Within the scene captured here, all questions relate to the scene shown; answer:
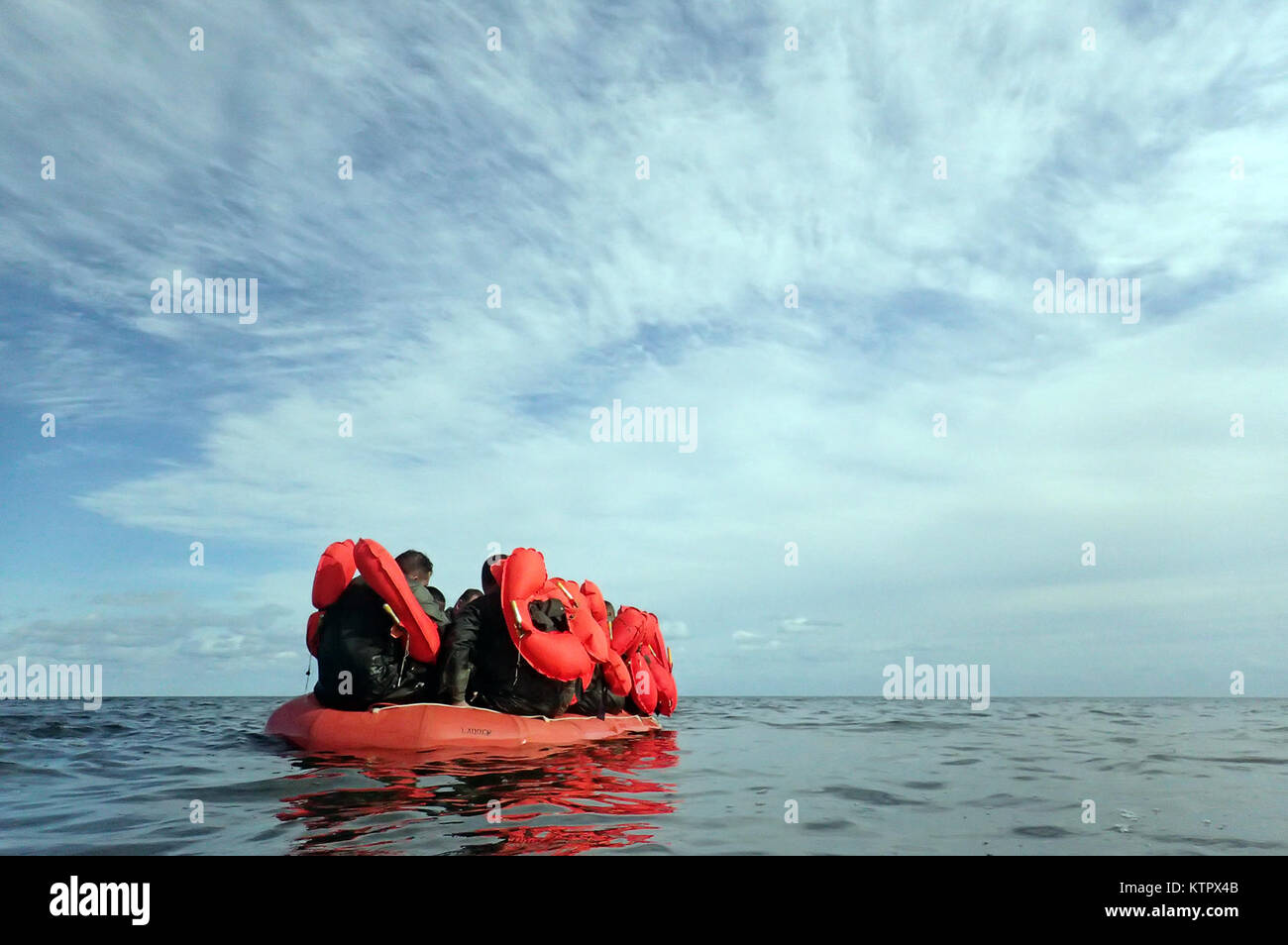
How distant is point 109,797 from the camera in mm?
8391

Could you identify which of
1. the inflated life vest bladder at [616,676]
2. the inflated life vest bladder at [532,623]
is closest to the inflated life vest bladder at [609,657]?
the inflated life vest bladder at [616,676]

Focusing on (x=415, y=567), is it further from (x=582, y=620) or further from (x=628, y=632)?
(x=628, y=632)

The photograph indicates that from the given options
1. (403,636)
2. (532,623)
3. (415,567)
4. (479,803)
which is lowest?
(479,803)

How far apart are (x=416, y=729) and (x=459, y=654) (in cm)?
132

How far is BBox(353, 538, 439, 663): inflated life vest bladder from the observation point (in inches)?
432

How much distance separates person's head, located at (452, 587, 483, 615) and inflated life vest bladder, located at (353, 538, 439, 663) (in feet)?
4.23

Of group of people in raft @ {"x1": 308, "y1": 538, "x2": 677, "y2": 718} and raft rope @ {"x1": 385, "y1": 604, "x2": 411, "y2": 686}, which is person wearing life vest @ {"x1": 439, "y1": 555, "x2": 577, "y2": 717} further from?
raft rope @ {"x1": 385, "y1": 604, "x2": 411, "y2": 686}

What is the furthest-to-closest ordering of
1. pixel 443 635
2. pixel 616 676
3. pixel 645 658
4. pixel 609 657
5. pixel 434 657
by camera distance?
1. pixel 645 658
2. pixel 616 676
3. pixel 609 657
4. pixel 443 635
5. pixel 434 657

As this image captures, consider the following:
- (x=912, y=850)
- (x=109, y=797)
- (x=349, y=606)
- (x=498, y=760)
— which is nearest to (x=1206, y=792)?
(x=912, y=850)

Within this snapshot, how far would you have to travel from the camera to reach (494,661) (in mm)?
12289

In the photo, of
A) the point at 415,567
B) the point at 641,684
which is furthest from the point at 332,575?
the point at 641,684
